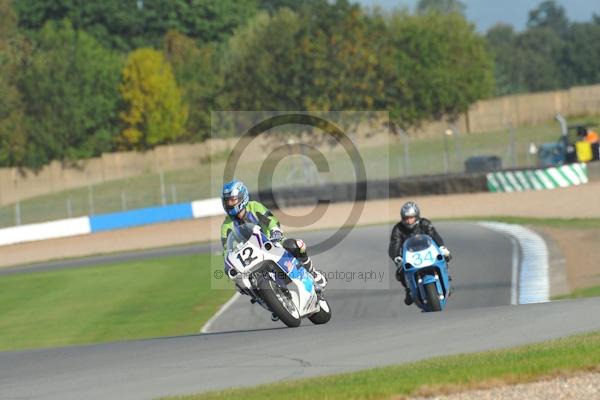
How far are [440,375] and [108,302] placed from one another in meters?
15.1

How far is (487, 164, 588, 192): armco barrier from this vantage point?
1593 inches

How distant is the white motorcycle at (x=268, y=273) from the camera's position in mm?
12453

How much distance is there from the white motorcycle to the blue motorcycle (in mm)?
1994

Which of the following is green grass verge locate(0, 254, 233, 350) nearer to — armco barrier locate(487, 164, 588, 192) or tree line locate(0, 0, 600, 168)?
armco barrier locate(487, 164, 588, 192)

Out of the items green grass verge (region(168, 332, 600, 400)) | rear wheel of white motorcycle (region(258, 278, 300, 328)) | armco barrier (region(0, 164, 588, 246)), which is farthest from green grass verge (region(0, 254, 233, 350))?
armco barrier (region(0, 164, 588, 246))

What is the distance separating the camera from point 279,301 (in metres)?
12.7

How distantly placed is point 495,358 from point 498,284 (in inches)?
408

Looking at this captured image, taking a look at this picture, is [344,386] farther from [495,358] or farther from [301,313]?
[301,313]

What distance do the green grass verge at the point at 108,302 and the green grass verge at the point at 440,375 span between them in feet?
30.2

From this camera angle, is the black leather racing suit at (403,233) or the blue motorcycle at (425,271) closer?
the blue motorcycle at (425,271)

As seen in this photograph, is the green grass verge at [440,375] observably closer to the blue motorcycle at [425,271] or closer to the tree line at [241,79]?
the blue motorcycle at [425,271]

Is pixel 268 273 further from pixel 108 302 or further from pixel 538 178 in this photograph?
pixel 538 178

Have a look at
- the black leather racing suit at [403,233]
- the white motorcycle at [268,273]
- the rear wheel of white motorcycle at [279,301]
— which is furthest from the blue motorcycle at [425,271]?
A: the rear wheel of white motorcycle at [279,301]

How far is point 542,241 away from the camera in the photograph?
2670 centimetres
